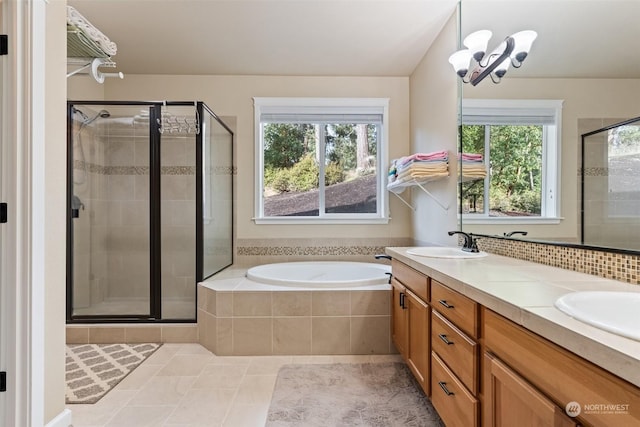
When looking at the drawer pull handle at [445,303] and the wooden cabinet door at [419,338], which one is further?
the wooden cabinet door at [419,338]

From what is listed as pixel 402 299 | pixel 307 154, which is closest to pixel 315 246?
pixel 307 154

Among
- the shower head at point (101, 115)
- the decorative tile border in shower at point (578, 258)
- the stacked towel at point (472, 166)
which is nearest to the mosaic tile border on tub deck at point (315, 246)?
the stacked towel at point (472, 166)

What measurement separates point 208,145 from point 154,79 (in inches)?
46.3

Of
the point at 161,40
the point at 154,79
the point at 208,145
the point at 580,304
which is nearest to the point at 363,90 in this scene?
the point at 208,145

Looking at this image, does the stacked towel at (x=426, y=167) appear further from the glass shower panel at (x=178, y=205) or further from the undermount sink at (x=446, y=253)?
the glass shower panel at (x=178, y=205)

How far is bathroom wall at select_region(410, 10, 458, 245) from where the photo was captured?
7.79 feet

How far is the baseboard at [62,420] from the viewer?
1.36 m

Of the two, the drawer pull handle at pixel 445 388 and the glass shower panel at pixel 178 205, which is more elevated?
the glass shower panel at pixel 178 205

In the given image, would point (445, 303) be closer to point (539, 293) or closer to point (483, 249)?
point (539, 293)

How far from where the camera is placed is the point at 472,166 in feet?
6.80

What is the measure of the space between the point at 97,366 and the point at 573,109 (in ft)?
10.1

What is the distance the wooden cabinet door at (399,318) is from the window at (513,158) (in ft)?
2.29

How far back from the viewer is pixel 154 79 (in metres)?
3.29

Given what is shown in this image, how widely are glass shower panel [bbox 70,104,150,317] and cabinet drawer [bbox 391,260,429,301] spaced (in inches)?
81.9
